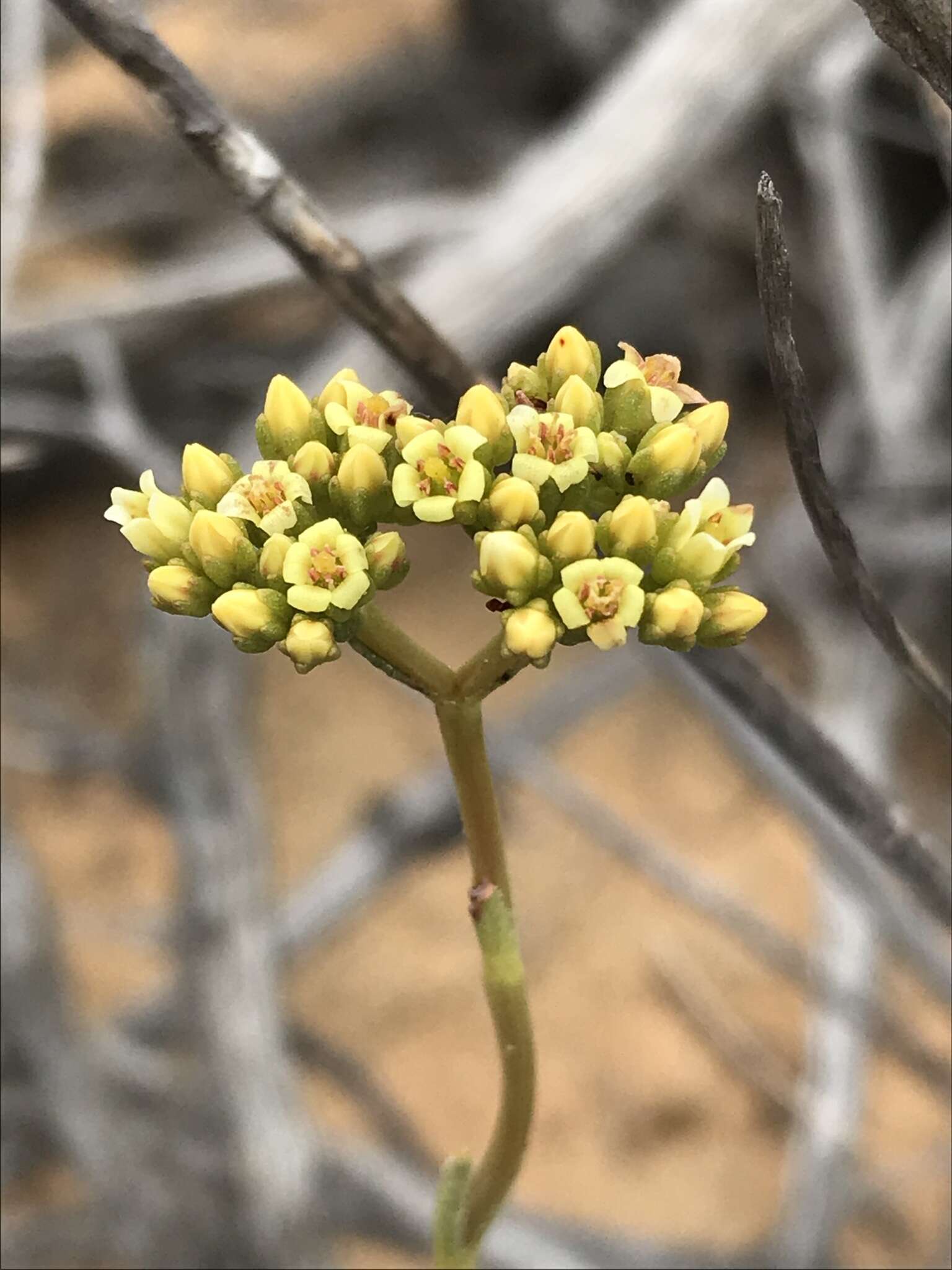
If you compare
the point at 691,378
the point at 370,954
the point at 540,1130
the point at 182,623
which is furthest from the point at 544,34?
the point at 540,1130

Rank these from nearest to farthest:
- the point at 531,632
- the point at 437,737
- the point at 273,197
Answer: the point at 531,632, the point at 273,197, the point at 437,737

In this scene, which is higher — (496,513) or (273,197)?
(273,197)

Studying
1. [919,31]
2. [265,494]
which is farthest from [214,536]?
[919,31]

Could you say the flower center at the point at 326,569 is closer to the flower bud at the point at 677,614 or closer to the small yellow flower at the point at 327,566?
the small yellow flower at the point at 327,566

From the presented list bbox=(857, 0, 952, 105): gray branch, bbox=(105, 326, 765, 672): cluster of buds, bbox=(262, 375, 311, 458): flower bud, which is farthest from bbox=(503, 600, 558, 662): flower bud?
bbox=(857, 0, 952, 105): gray branch

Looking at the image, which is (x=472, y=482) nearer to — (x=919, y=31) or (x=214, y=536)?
(x=214, y=536)

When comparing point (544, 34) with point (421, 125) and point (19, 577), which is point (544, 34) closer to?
point (421, 125)
